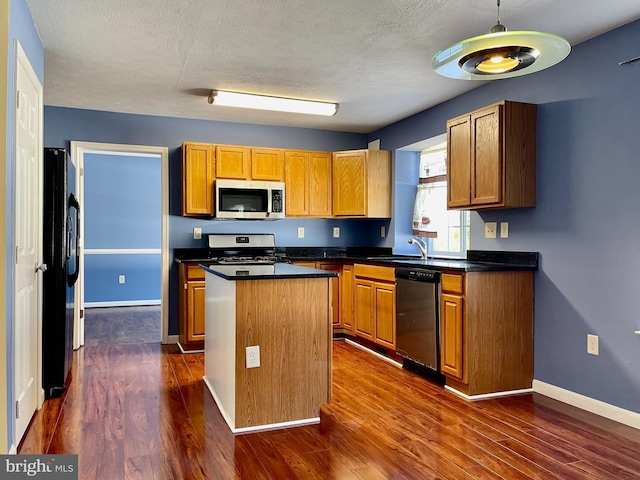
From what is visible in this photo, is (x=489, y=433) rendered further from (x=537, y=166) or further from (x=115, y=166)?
(x=115, y=166)

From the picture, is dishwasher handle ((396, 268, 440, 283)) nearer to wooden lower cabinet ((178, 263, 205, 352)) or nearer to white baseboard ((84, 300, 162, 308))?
wooden lower cabinet ((178, 263, 205, 352))

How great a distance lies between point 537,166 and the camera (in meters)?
3.45

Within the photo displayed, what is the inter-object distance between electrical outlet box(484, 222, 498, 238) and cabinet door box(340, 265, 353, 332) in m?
1.51

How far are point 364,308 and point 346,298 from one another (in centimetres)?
43

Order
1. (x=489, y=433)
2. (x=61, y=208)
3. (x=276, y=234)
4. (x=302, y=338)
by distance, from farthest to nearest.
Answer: (x=276, y=234), (x=61, y=208), (x=302, y=338), (x=489, y=433)

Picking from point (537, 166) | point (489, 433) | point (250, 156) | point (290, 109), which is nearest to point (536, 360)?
point (489, 433)

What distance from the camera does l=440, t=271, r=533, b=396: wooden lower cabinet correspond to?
329 centimetres

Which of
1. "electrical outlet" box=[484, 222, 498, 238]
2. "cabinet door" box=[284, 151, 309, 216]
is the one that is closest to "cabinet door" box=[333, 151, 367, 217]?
"cabinet door" box=[284, 151, 309, 216]

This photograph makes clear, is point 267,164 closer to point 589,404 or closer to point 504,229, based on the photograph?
point 504,229

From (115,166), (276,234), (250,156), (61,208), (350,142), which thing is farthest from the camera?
(115,166)

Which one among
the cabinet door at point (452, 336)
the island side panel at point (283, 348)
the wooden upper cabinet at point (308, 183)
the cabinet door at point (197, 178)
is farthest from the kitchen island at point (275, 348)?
the wooden upper cabinet at point (308, 183)

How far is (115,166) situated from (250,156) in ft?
11.2

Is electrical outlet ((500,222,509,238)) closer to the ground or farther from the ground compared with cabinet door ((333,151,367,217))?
closer to the ground

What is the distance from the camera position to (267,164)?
203 inches
